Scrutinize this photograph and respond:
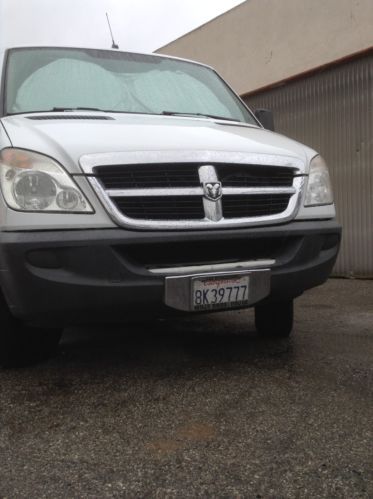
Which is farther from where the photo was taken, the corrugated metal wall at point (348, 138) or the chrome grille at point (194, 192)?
the corrugated metal wall at point (348, 138)

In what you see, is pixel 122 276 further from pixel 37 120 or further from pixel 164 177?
pixel 37 120

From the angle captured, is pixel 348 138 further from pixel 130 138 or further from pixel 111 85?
pixel 130 138

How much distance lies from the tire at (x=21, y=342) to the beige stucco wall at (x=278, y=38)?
6.62 meters

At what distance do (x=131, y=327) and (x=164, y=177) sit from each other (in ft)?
6.20

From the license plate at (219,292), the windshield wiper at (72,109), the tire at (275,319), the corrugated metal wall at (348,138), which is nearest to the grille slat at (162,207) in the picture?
the license plate at (219,292)

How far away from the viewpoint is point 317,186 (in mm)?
3123

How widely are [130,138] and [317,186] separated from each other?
42.6 inches

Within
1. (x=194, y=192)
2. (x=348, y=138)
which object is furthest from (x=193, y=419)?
(x=348, y=138)

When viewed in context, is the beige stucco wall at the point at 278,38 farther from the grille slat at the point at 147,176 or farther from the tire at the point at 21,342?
the tire at the point at 21,342

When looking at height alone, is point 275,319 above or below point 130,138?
below

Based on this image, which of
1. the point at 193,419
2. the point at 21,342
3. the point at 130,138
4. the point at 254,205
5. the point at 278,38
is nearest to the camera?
the point at 193,419

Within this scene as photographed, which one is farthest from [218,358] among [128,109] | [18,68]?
[18,68]

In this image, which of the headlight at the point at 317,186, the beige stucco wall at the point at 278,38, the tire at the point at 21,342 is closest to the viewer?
the tire at the point at 21,342

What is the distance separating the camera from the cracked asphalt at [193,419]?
6.04 ft
